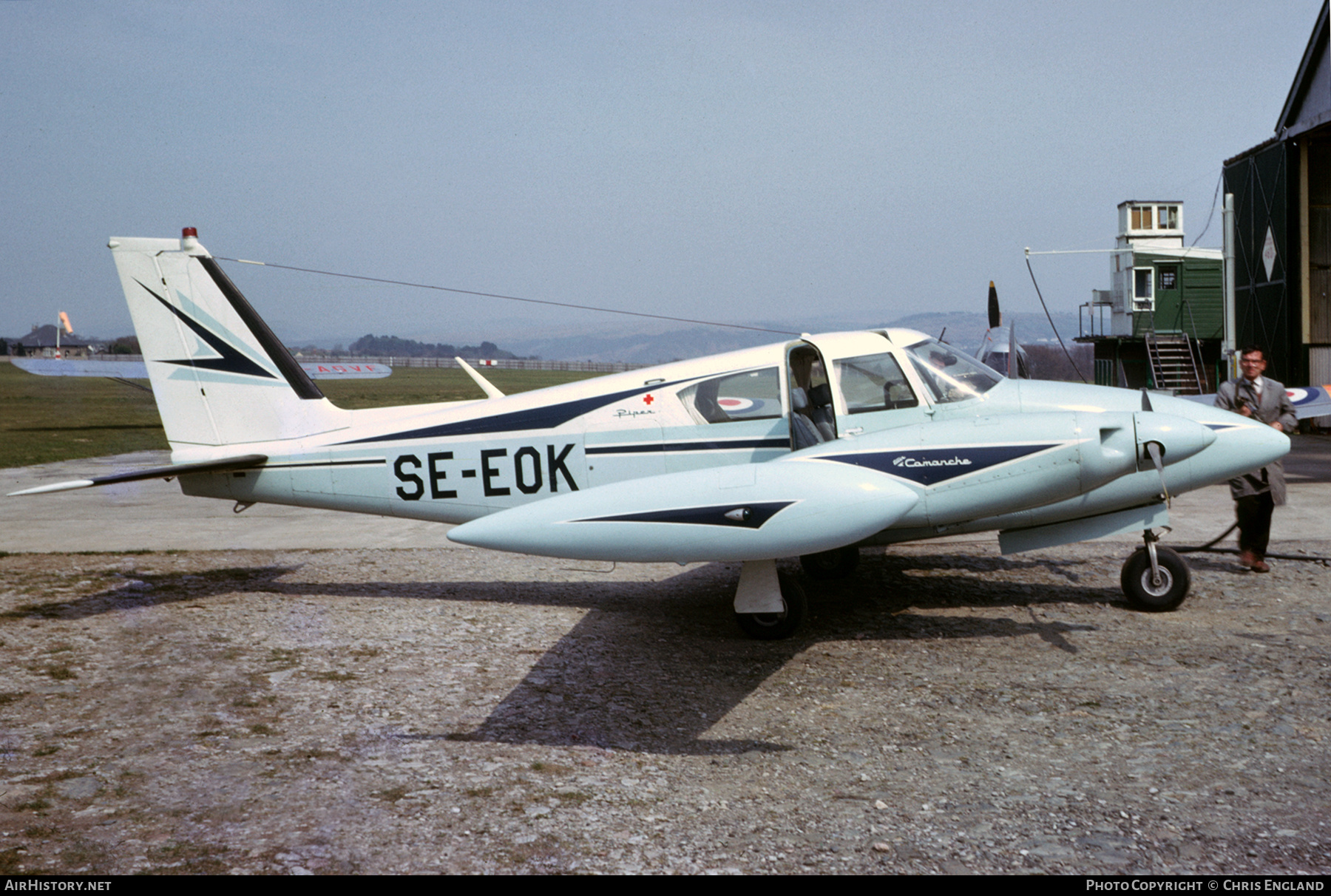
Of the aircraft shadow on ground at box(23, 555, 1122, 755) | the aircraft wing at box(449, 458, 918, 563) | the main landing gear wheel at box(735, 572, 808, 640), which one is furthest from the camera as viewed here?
the main landing gear wheel at box(735, 572, 808, 640)

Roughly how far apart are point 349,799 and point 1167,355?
34940mm

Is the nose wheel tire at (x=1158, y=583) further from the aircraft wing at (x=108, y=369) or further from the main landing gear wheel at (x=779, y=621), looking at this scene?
the aircraft wing at (x=108, y=369)

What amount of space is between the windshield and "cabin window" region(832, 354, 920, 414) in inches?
7.2

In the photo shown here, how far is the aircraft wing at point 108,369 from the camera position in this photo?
32250 millimetres

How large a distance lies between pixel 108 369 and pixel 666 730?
111ft

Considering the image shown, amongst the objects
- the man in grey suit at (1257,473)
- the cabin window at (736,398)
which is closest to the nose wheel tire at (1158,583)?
the man in grey suit at (1257,473)

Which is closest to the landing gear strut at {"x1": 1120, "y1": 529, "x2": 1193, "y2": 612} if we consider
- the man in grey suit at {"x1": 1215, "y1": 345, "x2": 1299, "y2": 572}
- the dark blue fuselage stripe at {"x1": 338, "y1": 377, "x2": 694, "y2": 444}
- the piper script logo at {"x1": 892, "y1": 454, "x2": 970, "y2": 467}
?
the man in grey suit at {"x1": 1215, "y1": 345, "x2": 1299, "y2": 572}

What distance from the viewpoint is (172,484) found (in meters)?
19.6

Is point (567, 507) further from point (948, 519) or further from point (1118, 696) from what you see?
point (1118, 696)

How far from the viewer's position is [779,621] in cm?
776

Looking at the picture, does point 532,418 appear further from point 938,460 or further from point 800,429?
point 938,460

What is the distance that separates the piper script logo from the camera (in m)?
7.01

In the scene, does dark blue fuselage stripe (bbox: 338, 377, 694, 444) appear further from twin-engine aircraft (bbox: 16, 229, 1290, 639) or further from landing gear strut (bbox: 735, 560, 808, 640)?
landing gear strut (bbox: 735, 560, 808, 640)

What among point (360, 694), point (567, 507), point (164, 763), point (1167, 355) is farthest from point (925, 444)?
point (1167, 355)
